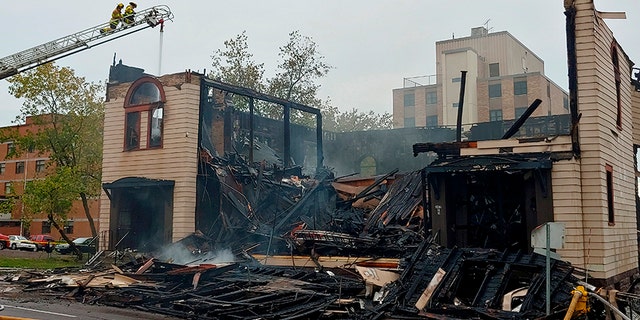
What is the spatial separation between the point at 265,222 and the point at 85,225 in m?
40.0

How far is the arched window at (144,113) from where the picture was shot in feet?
81.9

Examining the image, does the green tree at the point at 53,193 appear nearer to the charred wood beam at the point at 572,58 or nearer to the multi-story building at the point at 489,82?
the charred wood beam at the point at 572,58

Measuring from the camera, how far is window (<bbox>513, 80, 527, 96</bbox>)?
63438 mm

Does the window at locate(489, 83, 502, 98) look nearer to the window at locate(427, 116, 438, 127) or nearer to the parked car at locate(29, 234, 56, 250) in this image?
the window at locate(427, 116, 438, 127)

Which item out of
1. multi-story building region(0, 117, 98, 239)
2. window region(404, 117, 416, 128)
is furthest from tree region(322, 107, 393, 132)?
multi-story building region(0, 117, 98, 239)

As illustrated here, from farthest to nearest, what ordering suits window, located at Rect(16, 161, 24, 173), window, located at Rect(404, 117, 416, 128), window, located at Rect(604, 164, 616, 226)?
1. window, located at Rect(404, 117, 416, 128)
2. window, located at Rect(16, 161, 24, 173)
3. window, located at Rect(604, 164, 616, 226)

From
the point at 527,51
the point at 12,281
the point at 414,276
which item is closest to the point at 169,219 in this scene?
the point at 12,281

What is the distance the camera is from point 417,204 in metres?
20.9

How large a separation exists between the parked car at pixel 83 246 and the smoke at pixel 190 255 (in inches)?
379

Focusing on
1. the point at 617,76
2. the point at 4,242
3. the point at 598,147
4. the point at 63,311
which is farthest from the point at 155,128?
the point at 4,242

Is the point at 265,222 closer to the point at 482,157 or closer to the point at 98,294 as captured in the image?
the point at 98,294

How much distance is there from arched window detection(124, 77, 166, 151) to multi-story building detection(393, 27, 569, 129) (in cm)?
4353

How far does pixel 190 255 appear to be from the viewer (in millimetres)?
22359

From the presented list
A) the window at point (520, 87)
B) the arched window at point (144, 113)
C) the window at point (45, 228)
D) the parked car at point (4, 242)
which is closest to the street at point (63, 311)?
the arched window at point (144, 113)
